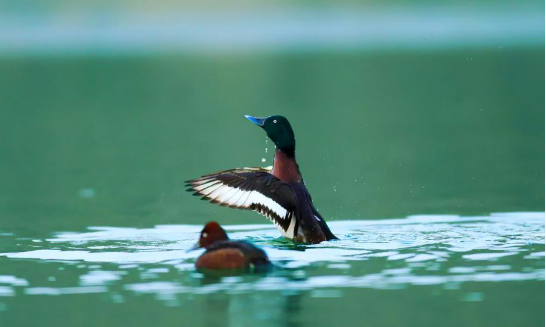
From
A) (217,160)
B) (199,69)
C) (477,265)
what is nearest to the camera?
(477,265)

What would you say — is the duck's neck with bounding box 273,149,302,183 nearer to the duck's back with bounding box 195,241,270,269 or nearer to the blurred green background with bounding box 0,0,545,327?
the blurred green background with bounding box 0,0,545,327

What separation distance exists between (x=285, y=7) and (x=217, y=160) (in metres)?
97.4

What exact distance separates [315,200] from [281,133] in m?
3.94

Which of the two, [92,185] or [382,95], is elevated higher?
[382,95]

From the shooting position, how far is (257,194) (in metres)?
13.2

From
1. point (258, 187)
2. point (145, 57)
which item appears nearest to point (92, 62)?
point (145, 57)

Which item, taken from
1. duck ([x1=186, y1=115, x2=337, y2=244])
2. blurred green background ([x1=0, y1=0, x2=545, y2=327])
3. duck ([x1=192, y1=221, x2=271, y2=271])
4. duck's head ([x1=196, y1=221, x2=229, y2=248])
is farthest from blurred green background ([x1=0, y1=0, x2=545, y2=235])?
duck ([x1=192, y1=221, x2=271, y2=271])

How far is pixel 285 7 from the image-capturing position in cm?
11944

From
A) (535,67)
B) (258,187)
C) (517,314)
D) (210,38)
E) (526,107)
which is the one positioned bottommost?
(517,314)

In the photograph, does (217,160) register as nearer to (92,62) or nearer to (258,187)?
(258,187)

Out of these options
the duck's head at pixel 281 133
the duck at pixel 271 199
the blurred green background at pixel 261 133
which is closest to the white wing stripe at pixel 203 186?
the duck at pixel 271 199

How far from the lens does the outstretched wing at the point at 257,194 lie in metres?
13.1

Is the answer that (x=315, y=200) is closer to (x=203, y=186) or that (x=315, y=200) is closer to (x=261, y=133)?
(x=203, y=186)

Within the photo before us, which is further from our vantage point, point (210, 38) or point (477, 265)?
point (210, 38)
